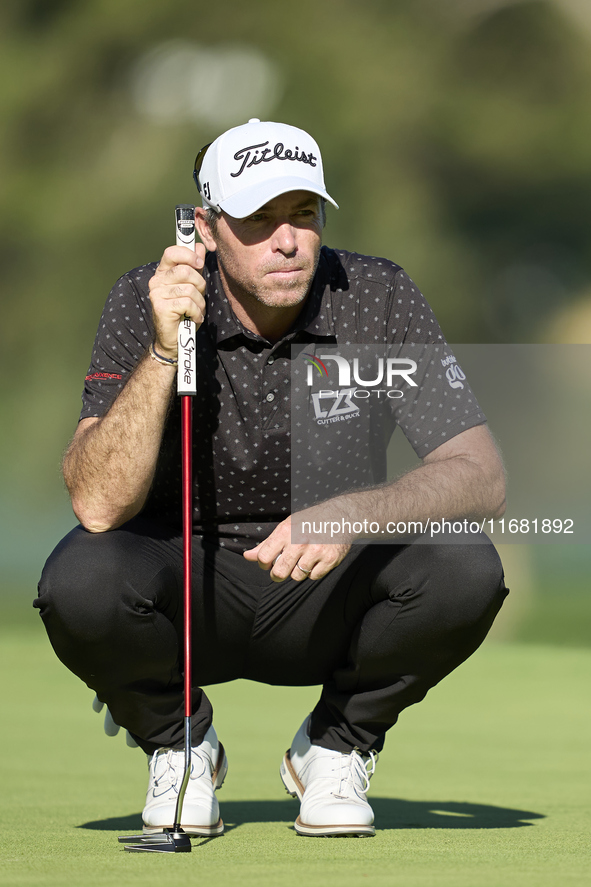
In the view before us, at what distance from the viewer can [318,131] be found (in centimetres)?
951

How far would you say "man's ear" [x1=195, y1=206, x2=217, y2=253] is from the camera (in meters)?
1.99

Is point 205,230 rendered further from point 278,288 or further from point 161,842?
point 161,842

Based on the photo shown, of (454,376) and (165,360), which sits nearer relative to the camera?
(165,360)

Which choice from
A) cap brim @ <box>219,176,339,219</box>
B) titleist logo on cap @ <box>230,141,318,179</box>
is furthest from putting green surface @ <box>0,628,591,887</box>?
titleist logo on cap @ <box>230,141,318,179</box>

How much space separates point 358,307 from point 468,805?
92cm

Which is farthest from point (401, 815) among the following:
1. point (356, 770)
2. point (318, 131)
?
point (318, 131)

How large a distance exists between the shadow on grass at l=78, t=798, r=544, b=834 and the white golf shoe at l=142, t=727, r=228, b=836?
0.25ft

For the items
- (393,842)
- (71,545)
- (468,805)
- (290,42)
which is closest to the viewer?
(393,842)

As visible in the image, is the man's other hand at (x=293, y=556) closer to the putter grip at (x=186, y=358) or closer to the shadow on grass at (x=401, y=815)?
the putter grip at (x=186, y=358)

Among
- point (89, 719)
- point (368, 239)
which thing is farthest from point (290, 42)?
point (89, 719)

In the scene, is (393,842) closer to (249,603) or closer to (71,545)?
(249,603)

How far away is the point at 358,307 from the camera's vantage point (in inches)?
77.8

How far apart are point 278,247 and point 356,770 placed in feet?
2.82

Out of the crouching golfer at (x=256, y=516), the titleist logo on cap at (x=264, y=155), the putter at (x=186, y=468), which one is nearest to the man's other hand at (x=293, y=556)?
the crouching golfer at (x=256, y=516)
